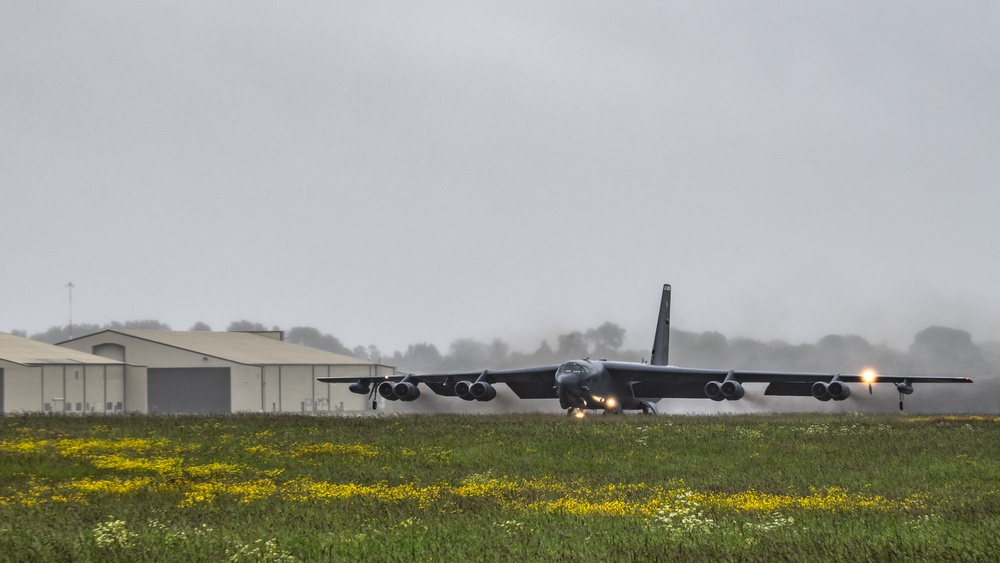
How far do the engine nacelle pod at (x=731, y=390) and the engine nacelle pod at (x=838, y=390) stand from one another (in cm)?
419

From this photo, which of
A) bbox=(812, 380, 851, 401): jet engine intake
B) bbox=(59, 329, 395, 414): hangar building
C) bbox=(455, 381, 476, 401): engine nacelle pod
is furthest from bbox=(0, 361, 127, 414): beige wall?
bbox=(812, 380, 851, 401): jet engine intake

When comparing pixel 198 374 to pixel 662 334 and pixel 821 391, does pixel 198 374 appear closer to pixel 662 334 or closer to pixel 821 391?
pixel 662 334

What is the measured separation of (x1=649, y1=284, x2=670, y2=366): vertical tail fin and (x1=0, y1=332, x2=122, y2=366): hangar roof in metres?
43.1

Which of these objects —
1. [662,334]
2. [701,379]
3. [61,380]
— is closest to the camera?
[701,379]

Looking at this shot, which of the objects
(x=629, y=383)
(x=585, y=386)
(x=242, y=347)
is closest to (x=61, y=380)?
(x=242, y=347)

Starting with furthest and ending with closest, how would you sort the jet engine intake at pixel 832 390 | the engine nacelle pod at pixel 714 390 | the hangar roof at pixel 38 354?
the hangar roof at pixel 38 354, the engine nacelle pod at pixel 714 390, the jet engine intake at pixel 832 390

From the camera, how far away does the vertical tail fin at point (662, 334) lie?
61.1 metres

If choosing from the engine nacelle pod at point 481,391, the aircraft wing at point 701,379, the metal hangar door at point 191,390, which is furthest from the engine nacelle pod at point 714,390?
the metal hangar door at point 191,390

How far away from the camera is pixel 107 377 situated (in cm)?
7988

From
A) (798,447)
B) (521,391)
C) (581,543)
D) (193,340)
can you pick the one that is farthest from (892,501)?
(193,340)

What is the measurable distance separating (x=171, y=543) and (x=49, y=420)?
27.2m

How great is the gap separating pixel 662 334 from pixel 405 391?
16084mm

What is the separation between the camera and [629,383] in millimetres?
54031

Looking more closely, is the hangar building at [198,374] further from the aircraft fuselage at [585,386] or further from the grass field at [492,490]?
the grass field at [492,490]
